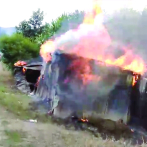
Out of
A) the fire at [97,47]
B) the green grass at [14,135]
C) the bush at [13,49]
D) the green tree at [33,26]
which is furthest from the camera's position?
the green tree at [33,26]

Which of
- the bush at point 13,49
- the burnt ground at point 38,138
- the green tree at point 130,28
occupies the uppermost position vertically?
the green tree at point 130,28

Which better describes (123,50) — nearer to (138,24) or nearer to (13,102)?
(138,24)

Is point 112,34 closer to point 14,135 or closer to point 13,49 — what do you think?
point 14,135

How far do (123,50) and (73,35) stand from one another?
2471mm

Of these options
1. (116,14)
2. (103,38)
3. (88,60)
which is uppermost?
(116,14)

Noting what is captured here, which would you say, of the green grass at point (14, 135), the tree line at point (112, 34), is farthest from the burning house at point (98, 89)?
the green grass at point (14, 135)

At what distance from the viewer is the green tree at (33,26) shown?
32938mm

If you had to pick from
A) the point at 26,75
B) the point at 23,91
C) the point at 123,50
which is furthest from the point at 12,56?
the point at 123,50

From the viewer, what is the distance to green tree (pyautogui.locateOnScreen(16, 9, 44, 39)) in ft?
108

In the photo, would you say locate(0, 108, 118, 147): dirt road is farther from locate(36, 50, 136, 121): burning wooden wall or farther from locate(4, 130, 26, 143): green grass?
locate(36, 50, 136, 121): burning wooden wall

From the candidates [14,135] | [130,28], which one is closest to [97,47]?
[130,28]

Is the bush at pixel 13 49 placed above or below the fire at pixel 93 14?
below

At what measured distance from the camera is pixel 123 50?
13.5m

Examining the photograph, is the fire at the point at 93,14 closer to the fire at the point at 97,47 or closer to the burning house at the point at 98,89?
the fire at the point at 97,47
